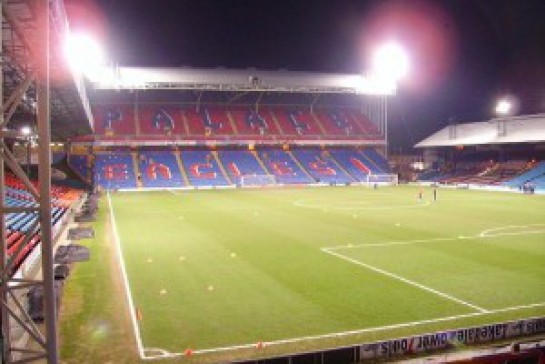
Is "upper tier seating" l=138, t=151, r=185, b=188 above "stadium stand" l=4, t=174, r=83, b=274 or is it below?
above

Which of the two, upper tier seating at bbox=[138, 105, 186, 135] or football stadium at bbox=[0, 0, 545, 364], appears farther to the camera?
upper tier seating at bbox=[138, 105, 186, 135]

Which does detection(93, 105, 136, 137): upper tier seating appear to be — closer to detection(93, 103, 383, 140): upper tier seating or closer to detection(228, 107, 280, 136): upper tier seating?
detection(93, 103, 383, 140): upper tier seating

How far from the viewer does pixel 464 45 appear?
54844mm

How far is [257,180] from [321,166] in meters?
10.3

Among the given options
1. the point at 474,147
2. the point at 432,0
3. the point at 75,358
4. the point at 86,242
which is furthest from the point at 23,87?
the point at 474,147

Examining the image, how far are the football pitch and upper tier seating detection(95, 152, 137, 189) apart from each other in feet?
84.0

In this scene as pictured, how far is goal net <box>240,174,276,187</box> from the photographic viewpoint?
6074 cm

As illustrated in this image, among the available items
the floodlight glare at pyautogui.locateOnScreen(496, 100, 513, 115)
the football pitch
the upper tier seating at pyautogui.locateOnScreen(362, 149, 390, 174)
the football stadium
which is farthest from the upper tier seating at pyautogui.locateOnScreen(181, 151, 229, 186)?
the floodlight glare at pyautogui.locateOnScreen(496, 100, 513, 115)

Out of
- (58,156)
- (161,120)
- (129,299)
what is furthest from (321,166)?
(129,299)

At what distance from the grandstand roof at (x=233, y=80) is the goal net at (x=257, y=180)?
11.4 meters

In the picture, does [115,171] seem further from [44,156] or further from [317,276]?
[44,156]

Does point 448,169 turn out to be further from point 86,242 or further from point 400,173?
point 86,242

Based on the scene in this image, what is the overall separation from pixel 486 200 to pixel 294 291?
32111 mm

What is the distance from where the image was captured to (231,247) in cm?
2141
